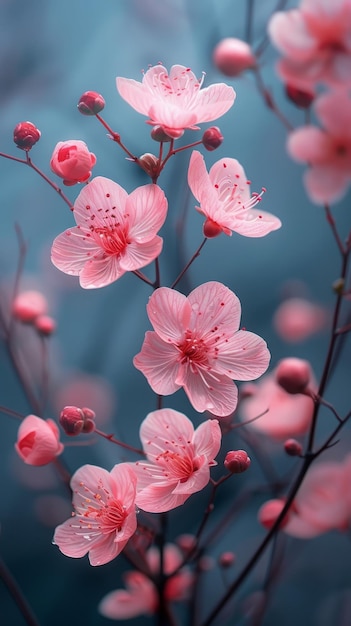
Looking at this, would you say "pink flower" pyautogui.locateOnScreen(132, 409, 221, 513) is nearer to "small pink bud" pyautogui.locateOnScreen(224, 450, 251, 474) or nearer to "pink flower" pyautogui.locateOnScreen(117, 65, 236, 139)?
"small pink bud" pyautogui.locateOnScreen(224, 450, 251, 474)

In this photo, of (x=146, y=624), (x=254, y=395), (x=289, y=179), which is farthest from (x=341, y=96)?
(x=146, y=624)

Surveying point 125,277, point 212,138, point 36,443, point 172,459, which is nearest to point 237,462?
point 172,459

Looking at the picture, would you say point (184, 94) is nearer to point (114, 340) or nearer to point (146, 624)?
point (114, 340)

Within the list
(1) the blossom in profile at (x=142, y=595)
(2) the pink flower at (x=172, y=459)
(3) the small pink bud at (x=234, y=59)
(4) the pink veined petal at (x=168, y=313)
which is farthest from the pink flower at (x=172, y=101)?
(1) the blossom in profile at (x=142, y=595)

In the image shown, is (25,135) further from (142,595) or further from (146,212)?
(142,595)

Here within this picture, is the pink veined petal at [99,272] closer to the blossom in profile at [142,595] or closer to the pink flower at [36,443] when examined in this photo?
the pink flower at [36,443]

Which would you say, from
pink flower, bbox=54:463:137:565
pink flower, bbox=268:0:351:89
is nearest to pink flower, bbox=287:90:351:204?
pink flower, bbox=268:0:351:89
